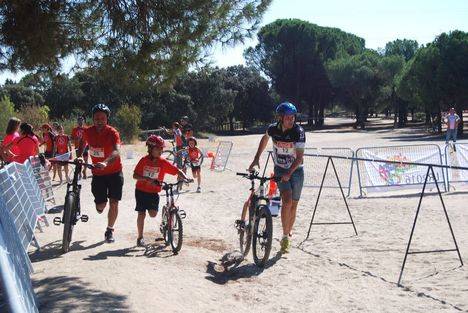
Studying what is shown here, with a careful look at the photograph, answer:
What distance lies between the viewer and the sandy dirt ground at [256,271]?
5348 mm

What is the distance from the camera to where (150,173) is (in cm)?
740

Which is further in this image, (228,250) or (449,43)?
(449,43)

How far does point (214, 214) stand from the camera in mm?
10570

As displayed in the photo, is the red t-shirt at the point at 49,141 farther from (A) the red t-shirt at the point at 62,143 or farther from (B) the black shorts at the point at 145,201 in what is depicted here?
(B) the black shorts at the point at 145,201

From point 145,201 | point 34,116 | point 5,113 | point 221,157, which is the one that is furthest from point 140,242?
point 34,116

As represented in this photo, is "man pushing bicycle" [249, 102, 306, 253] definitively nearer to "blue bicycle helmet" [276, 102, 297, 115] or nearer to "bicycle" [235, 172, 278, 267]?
"blue bicycle helmet" [276, 102, 297, 115]

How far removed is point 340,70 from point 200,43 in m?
53.9

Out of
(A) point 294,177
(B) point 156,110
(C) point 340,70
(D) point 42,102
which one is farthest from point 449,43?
(A) point 294,177

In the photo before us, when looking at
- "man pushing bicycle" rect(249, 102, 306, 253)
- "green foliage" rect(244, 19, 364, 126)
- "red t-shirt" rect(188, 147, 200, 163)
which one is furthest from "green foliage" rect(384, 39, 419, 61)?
"man pushing bicycle" rect(249, 102, 306, 253)

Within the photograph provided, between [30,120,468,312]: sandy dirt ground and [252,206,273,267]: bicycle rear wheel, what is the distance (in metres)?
0.15

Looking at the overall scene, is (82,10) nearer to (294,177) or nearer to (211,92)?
(294,177)

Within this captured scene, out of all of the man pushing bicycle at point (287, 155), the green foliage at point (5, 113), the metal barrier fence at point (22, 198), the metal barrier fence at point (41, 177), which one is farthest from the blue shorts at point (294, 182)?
the green foliage at point (5, 113)

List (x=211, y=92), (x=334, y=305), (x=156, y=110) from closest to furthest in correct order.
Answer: (x=334, y=305)
(x=156, y=110)
(x=211, y=92)

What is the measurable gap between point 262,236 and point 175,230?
45.1 inches
